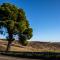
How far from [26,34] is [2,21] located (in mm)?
7688

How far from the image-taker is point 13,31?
58219 mm

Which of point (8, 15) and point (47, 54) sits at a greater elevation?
point (8, 15)

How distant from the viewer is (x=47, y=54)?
43125mm

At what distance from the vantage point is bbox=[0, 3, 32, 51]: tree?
56938 mm

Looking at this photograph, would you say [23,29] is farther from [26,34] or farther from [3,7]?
[3,7]

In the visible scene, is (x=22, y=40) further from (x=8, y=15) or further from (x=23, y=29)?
(x=8, y=15)

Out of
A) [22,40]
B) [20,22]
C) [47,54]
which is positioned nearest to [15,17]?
[20,22]

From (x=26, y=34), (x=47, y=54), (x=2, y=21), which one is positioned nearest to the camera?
(x=47, y=54)

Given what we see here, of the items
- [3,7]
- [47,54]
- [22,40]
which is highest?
[3,7]

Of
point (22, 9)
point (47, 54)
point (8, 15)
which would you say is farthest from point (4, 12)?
point (47, 54)

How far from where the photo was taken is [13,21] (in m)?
57.5

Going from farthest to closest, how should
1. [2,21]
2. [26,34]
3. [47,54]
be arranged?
1. [26,34]
2. [2,21]
3. [47,54]

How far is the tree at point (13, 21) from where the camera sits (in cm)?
5694

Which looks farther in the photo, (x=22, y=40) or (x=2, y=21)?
(x=22, y=40)
